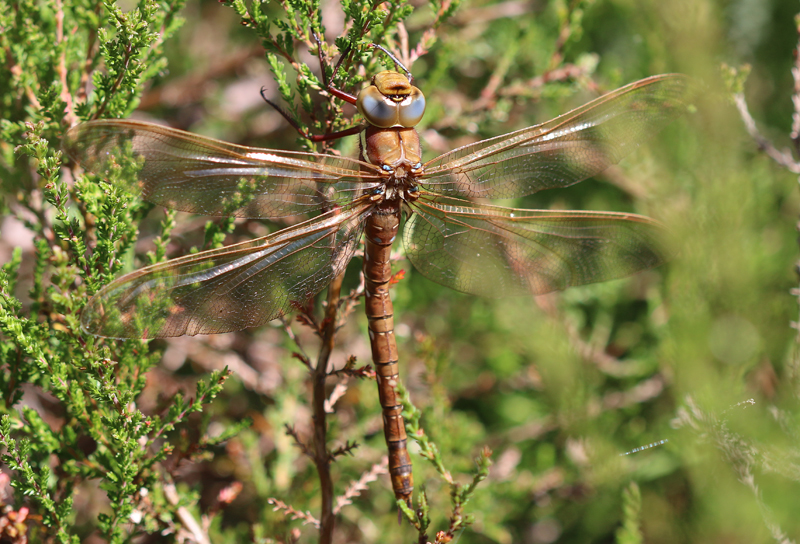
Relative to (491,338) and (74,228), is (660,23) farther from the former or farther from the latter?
(74,228)

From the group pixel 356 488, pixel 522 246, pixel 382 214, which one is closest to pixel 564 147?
pixel 522 246

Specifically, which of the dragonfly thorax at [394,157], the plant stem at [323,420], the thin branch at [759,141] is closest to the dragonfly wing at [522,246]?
the dragonfly thorax at [394,157]

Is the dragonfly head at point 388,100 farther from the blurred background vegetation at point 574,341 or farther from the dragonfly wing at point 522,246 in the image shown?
the blurred background vegetation at point 574,341

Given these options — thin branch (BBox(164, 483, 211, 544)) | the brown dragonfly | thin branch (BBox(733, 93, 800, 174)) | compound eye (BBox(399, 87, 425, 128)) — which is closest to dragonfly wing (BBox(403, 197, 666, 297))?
the brown dragonfly

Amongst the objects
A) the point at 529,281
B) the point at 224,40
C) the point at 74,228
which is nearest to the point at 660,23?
the point at 529,281

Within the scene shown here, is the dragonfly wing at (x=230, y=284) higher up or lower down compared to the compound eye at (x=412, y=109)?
lower down
